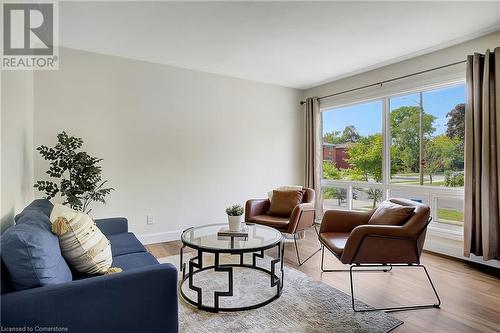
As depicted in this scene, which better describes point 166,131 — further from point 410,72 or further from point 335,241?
point 410,72

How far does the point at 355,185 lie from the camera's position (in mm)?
4660

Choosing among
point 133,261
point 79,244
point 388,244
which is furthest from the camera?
point 388,244

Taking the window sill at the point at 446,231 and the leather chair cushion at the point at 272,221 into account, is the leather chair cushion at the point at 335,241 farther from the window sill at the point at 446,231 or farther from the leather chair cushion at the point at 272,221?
the window sill at the point at 446,231

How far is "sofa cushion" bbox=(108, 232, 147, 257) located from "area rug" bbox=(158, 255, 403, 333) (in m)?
0.56

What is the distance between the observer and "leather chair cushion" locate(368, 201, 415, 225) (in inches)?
96.3

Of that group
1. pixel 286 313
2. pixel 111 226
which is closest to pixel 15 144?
pixel 111 226

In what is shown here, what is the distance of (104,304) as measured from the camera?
1375 mm

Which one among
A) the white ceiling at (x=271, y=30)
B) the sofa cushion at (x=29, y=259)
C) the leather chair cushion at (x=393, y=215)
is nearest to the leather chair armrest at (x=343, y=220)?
the leather chair cushion at (x=393, y=215)

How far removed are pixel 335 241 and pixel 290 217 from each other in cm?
98

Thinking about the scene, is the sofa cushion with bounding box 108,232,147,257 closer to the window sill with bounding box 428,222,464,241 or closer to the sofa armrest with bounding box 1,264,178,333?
the sofa armrest with bounding box 1,264,178,333

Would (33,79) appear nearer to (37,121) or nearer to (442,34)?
(37,121)

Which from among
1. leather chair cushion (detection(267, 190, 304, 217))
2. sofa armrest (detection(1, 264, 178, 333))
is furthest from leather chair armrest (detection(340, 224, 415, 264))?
leather chair cushion (detection(267, 190, 304, 217))

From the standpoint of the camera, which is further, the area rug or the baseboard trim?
the baseboard trim

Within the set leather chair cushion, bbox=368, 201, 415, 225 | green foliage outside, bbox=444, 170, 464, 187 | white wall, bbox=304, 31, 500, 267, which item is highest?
white wall, bbox=304, 31, 500, 267
